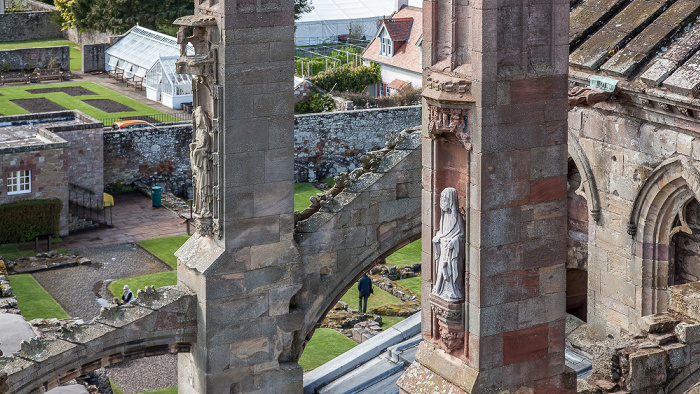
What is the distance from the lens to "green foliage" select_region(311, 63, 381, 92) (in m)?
44.5

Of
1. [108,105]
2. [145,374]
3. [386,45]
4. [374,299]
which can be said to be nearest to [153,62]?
[108,105]

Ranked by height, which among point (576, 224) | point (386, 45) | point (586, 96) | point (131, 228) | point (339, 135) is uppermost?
point (386, 45)

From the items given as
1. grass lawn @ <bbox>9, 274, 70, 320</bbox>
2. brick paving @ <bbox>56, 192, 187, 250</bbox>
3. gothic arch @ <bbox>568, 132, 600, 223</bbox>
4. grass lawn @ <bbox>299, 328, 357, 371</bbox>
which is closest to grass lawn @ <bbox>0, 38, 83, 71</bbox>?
brick paving @ <bbox>56, 192, 187, 250</bbox>

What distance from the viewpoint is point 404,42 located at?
45.5 metres

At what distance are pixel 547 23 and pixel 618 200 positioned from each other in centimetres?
669

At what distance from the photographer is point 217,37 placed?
1388 cm

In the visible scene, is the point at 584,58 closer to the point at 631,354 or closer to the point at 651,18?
the point at 651,18

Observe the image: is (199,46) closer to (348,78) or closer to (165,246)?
(165,246)

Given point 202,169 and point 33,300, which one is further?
point 33,300

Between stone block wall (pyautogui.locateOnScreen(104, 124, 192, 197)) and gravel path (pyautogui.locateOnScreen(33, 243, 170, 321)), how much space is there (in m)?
5.51

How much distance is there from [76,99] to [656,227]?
1302 inches

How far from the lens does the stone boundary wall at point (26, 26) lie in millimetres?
61272

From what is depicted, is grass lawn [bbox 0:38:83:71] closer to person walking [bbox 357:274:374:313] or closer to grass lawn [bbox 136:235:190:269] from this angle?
grass lawn [bbox 136:235:190:269]

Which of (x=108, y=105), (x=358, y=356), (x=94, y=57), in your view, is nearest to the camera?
(x=358, y=356)
